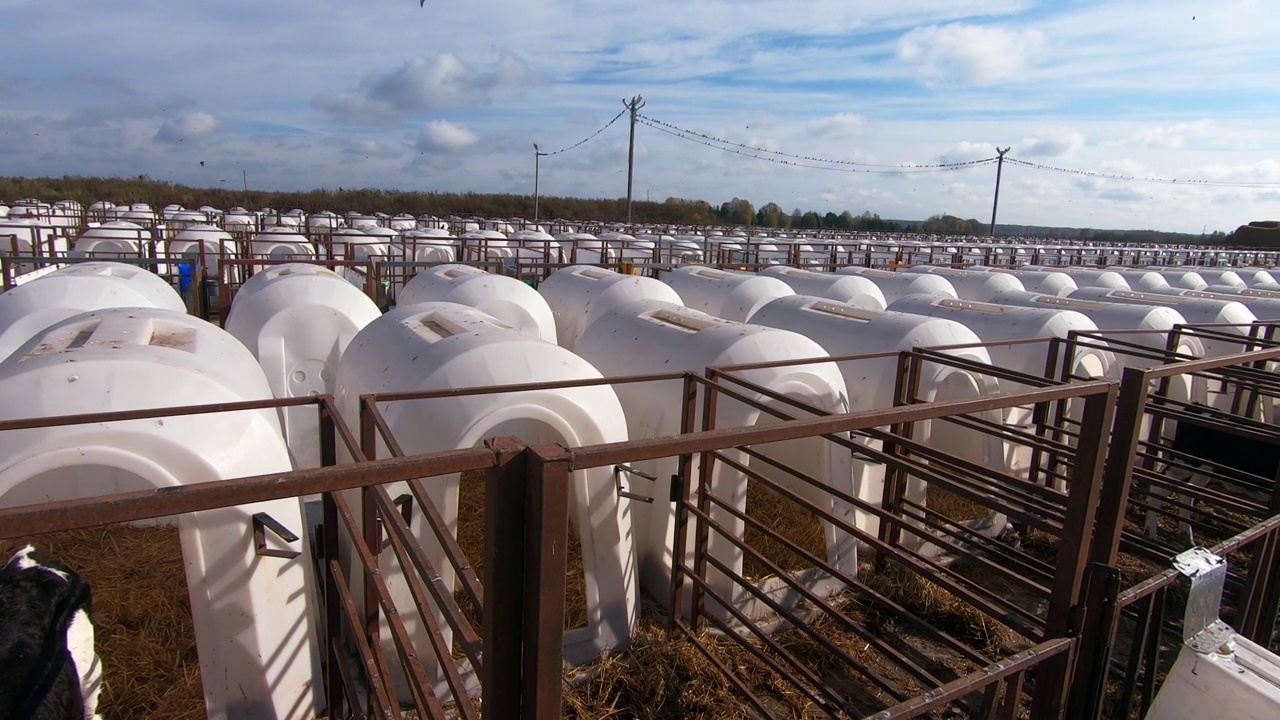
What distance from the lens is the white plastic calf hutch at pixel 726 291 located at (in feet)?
34.7

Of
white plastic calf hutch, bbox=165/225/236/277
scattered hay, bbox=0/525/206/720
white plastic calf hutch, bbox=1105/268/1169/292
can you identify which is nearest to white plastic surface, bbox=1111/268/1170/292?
white plastic calf hutch, bbox=1105/268/1169/292

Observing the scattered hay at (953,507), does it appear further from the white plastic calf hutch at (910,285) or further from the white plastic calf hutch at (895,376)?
the white plastic calf hutch at (910,285)

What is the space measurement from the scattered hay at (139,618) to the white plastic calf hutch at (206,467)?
41 centimetres

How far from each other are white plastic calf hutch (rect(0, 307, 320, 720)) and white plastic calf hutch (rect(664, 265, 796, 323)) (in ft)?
23.0

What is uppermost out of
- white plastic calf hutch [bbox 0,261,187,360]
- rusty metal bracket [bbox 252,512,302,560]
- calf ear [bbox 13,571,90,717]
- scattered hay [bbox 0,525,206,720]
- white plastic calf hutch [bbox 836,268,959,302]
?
Result: white plastic calf hutch [bbox 836,268,959,302]

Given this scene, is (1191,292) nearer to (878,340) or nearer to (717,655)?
(878,340)

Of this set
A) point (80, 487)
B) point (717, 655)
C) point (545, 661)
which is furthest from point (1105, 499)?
point (80, 487)

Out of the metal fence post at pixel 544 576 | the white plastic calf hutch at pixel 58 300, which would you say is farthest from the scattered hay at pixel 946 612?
the white plastic calf hutch at pixel 58 300

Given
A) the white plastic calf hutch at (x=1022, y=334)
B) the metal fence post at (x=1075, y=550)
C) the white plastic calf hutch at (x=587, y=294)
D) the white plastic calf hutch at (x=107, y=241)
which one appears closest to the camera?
the metal fence post at (x=1075, y=550)

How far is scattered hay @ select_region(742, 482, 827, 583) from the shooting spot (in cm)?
550

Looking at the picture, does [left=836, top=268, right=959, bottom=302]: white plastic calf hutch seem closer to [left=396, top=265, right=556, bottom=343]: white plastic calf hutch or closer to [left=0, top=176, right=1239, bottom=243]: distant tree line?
[left=396, top=265, right=556, bottom=343]: white plastic calf hutch

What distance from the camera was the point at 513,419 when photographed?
15.6ft

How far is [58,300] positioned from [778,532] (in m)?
6.81

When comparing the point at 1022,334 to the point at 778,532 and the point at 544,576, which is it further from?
the point at 544,576
